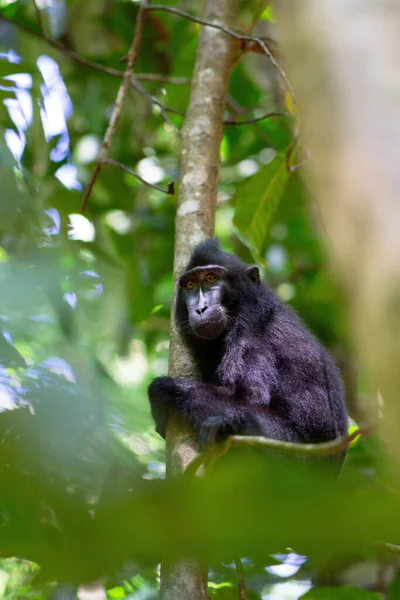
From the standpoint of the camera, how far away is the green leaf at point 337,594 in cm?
387

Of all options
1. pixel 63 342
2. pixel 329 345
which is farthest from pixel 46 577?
pixel 329 345

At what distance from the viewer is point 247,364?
202 inches

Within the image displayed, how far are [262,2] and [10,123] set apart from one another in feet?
8.41

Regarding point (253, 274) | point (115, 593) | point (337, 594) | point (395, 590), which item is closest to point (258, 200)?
point (253, 274)

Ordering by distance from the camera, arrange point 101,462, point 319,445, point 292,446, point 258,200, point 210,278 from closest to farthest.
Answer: point 101,462
point 319,445
point 292,446
point 210,278
point 258,200

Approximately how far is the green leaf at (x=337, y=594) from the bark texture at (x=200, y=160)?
1069 mm

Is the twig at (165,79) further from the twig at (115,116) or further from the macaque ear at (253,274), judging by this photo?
the macaque ear at (253,274)

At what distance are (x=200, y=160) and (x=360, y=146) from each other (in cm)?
428

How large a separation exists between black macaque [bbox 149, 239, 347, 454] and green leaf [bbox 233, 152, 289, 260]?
466 millimetres

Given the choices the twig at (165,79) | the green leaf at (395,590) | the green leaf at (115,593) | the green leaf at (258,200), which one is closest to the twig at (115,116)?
the twig at (165,79)

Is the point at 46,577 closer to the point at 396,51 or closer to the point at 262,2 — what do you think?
the point at 396,51

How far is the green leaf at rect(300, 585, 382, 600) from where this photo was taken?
3866 mm

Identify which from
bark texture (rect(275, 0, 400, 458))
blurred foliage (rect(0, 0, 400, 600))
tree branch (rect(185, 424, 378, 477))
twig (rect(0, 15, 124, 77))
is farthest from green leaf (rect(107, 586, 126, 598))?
twig (rect(0, 15, 124, 77))

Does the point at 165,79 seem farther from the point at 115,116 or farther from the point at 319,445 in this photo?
the point at 319,445
